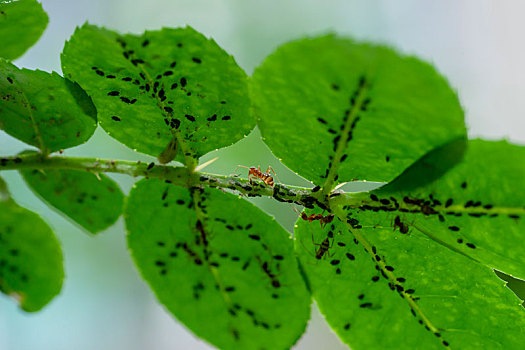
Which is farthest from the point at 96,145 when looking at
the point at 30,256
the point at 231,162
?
the point at 30,256

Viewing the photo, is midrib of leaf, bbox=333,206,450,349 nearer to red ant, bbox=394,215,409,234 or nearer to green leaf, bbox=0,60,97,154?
red ant, bbox=394,215,409,234

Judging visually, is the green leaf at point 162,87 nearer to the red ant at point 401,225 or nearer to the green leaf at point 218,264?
the green leaf at point 218,264

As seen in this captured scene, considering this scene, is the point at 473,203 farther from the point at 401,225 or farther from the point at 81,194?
the point at 81,194

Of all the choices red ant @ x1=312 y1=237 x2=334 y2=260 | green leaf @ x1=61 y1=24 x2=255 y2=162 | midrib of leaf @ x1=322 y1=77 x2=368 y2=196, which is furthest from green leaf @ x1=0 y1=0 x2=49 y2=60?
red ant @ x1=312 y1=237 x2=334 y2=260

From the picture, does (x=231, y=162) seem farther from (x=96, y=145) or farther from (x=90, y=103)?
(x=90, y=103)

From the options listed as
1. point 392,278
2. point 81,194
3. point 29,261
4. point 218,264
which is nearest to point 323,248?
point 392,278

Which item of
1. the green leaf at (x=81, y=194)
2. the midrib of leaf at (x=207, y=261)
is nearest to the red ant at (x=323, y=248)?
the midrib of leaf at (x=207, y=261)
